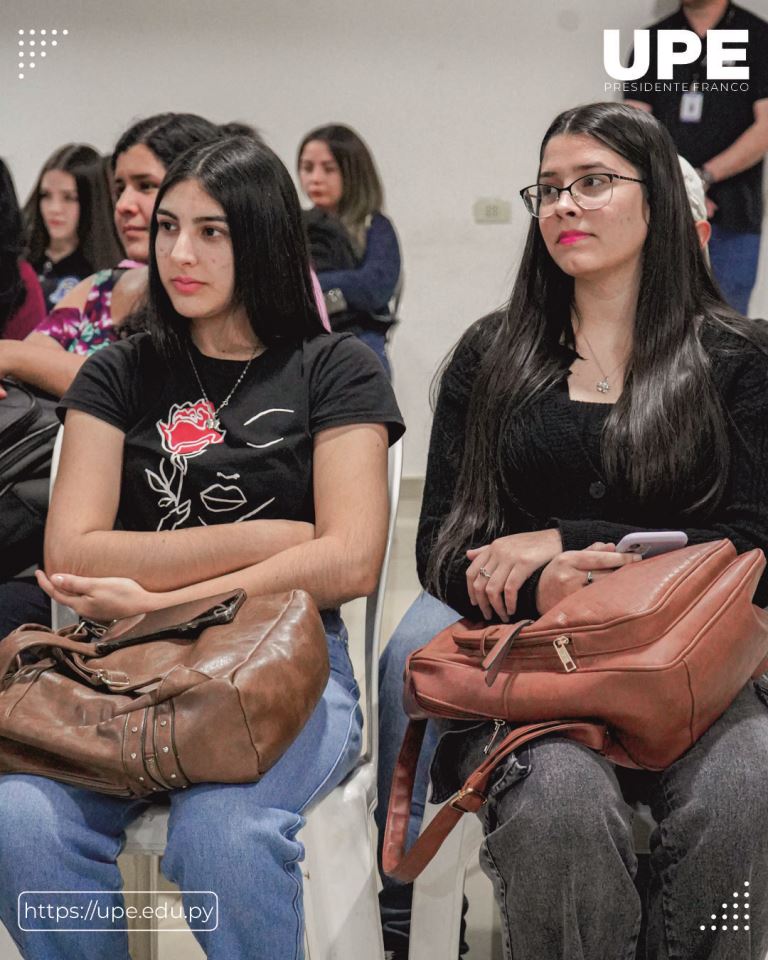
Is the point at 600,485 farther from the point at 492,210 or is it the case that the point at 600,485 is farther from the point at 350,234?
the point at 492,210

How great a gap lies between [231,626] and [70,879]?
1.13 feet

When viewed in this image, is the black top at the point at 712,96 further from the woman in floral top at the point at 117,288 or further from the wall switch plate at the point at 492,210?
the woman in floral top at the point at 117,288

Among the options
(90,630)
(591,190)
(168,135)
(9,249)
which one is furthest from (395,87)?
(90,630)

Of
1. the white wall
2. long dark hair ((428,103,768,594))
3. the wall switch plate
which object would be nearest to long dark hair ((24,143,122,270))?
the white wall

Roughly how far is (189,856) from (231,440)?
0.62 meters

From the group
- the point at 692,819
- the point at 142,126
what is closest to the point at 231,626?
the point at 692,819

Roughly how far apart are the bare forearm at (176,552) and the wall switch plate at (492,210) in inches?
115

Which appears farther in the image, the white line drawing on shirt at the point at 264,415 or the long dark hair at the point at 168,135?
the long dark hair at the point at 168,135

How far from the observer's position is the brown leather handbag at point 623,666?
1.38 meters

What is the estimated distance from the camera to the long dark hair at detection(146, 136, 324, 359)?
183 cm

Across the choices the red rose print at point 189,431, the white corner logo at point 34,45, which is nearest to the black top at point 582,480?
the red rose print at point 189,431

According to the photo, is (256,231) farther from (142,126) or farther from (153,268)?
(142,126)

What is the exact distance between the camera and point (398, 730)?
1.85m

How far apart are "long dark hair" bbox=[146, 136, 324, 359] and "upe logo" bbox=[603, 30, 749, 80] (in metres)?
2.22
